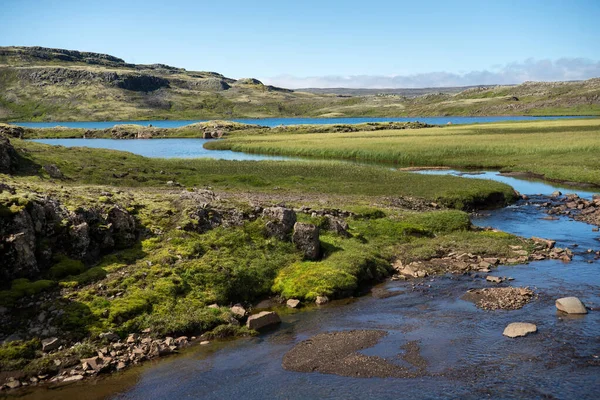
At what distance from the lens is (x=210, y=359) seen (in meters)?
21.5

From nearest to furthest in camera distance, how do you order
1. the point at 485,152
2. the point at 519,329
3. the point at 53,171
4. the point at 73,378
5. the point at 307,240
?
the point at 73,378, the point at 519,329, the point at 307,240, the point at 53,171, the point at 485,152

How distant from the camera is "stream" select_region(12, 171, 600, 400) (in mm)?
18172

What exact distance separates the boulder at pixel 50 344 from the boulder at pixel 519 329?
20.6 m

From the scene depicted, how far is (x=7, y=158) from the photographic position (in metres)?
48.5

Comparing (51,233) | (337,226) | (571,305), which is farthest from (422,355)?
(51,233)

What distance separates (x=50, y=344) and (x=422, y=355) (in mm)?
16511

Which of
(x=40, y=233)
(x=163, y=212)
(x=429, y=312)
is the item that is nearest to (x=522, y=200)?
(x=429, y=312)

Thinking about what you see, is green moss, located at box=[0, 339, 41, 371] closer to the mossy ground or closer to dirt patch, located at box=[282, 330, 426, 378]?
the mossy ground

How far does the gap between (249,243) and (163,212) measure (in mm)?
7019

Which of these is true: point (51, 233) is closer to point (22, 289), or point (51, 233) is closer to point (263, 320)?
point (22, 289)

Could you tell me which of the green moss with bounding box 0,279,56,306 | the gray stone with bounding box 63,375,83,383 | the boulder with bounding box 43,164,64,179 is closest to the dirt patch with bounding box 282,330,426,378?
the gray stone with bounding box 63,375,83,383

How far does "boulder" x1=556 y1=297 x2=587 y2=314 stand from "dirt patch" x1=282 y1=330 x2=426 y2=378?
890 centimetres

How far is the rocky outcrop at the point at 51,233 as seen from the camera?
80.3 ft

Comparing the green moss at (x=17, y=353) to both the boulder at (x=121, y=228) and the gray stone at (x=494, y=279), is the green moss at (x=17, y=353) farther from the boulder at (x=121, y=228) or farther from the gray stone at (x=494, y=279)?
the gray stone at (x=494, y=279)
